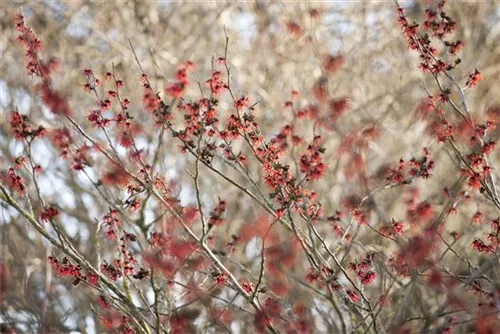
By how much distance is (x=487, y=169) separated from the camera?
4004 mm

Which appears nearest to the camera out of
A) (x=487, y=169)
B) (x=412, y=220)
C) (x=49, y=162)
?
(x=487, y=169)

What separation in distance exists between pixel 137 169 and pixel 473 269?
2111 millimetres

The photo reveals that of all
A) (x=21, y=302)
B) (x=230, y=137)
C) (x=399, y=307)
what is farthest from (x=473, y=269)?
(x=21, y=302)

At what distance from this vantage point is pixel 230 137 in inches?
160

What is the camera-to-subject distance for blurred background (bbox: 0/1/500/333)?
26.0 ft

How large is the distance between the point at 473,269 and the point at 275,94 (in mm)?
5786

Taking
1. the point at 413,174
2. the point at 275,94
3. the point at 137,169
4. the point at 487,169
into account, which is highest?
the point at 275,94

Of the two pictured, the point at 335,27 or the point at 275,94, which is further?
the point at 335,27

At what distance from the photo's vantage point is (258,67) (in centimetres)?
983

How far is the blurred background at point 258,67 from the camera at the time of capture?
792cm

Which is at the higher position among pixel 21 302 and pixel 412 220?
pixel 21 302

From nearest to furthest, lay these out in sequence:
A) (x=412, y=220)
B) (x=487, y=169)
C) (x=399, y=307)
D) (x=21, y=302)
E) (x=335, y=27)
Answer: (x=487, y=169), (x=399, y=307), (x=412, y=220), (x=21, y=302), (x=335, y=27)

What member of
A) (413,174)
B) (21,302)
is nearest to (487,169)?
(413,174)

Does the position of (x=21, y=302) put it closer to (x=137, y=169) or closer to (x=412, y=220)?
(x=137, y=169)
